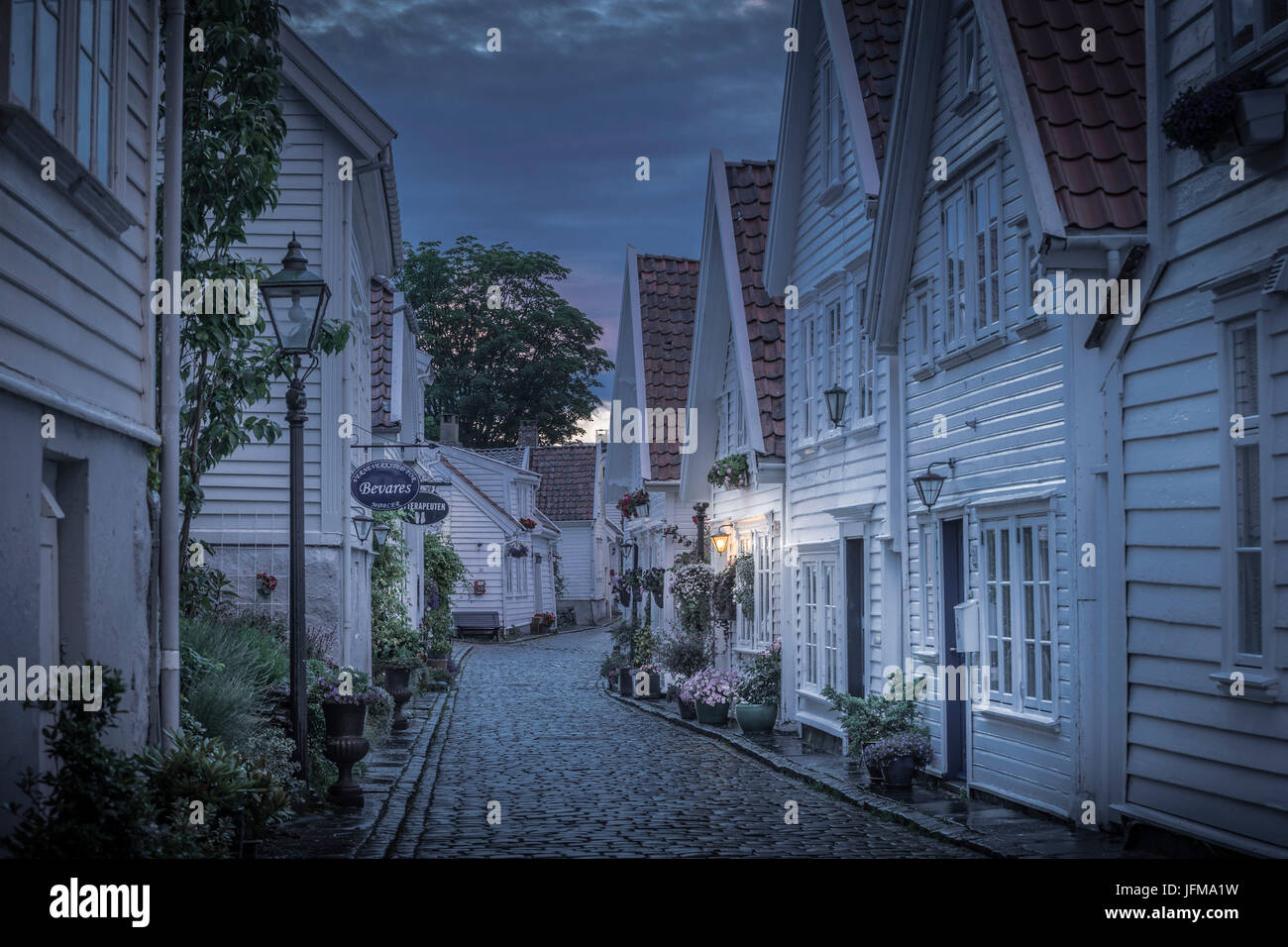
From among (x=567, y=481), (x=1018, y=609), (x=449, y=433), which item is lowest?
(x=1018, y=609)

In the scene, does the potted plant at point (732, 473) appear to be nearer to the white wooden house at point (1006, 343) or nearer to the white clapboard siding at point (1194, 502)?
the white wooden house at point (1006, 343)

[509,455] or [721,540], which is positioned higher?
[509,455]

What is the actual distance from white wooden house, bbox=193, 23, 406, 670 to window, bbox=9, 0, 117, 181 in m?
9.17

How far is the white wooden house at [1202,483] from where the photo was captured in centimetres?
802

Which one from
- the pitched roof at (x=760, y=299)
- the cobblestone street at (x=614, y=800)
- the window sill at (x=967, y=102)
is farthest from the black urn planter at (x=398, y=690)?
the window sill at (x=967, y=102)

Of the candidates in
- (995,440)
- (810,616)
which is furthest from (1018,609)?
(810,616)

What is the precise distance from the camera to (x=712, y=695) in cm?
2050

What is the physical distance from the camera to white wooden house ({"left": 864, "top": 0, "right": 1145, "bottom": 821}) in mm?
10406

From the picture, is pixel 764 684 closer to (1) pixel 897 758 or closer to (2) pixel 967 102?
(1) pixel 897 758

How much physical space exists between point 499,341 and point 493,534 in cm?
1244

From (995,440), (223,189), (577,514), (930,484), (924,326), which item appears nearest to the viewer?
(223,189)

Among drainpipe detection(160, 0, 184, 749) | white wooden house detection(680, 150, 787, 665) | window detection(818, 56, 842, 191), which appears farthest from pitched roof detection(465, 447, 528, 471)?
drainpipe detection(160, 0, 184, 749)

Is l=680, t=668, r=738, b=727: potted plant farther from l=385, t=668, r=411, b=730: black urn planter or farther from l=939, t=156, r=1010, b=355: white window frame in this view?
l=939, t=156, r=1010, b=355: white window frame
